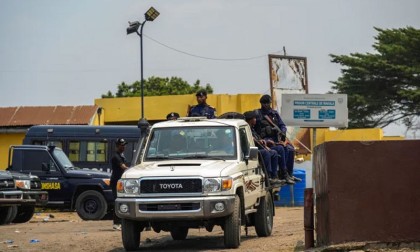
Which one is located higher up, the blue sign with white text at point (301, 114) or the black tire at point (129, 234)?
the blue sign with white text at point (301, 114)

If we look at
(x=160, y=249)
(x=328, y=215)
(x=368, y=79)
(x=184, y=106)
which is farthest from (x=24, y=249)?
(x=368, y=79)

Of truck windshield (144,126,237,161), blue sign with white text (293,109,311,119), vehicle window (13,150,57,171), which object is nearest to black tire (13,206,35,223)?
vehicle window (13,150,57,171)

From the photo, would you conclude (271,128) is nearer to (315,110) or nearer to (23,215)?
(315,110)

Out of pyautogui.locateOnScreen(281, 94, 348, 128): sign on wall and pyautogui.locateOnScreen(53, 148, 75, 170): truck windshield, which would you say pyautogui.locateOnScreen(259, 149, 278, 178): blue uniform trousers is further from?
pyautogui.locateOnScreen(53, 148, 75, 170): truck windshield

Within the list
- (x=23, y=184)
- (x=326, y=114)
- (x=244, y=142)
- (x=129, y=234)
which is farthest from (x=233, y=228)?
(x=326, y=114)

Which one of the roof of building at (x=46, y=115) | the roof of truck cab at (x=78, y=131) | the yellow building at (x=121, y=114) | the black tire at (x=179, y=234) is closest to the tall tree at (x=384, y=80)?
the yellow building at (x=121, y=114)

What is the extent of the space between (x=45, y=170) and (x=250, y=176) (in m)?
12.3

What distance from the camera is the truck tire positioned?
2658 centimetres

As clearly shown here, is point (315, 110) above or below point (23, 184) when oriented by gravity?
above

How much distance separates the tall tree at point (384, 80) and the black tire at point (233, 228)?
42403mm

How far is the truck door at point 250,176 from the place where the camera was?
15.8 m

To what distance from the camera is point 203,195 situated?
14.5 meters

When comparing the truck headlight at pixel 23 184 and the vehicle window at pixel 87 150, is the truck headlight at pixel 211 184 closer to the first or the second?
the truck headlight at pixel 23 184

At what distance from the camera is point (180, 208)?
14523 millimetres
